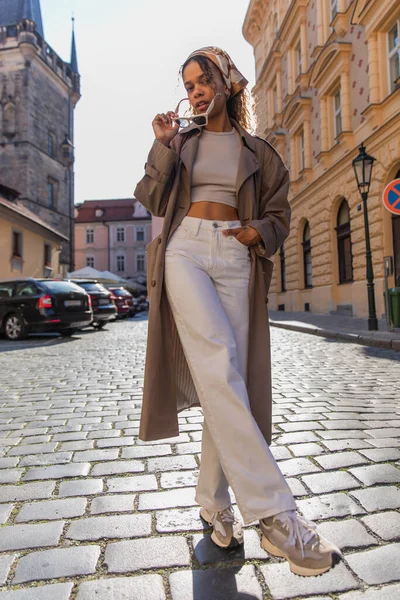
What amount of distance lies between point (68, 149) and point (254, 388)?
4114 cm

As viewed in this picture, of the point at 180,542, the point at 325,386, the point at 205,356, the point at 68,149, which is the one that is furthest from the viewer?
the point at 68,149

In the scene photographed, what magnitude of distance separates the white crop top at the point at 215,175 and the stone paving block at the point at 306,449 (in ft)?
5.36

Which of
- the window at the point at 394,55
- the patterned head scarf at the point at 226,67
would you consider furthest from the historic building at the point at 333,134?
the patterned head scarf at the point at 226,67

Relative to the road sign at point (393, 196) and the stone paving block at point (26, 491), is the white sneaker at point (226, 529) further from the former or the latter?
the road sign at point (393, 196)

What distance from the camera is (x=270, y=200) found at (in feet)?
6.69

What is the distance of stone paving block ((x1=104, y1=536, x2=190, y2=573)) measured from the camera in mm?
1748

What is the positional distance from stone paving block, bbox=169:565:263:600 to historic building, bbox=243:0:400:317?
43.8 ft

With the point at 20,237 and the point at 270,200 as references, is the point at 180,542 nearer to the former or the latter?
the point at 270,200

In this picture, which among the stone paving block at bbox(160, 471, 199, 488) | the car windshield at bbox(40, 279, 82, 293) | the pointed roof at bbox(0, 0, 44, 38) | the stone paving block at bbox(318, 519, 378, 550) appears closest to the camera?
the stone paving block at bbox(318, 519, 378, 550)

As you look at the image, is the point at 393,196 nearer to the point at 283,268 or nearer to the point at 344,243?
the point at 344,243

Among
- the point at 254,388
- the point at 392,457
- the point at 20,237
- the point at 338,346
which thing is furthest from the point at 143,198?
the point at 20,237

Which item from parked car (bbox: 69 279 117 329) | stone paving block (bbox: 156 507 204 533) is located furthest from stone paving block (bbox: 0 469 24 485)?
parked car (bbox: 69 279 117 329)

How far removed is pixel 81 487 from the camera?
251cm

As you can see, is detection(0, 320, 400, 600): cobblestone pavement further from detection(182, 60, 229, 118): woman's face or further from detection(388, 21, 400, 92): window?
detection(388, 21, 400, 92): window
